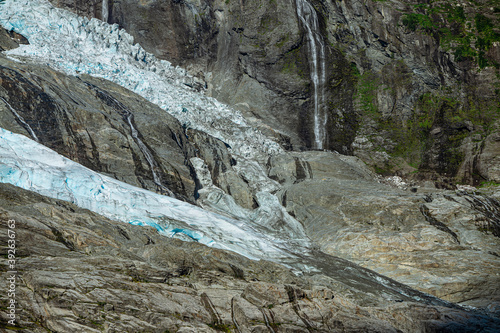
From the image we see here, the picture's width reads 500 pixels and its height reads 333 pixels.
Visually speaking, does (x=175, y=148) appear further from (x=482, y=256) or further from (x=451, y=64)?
(x=451, y=64)

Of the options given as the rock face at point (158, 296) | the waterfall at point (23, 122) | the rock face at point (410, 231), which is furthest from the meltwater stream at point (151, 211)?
the rock face at point (158, 296)

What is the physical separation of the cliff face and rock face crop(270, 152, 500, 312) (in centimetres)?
1121

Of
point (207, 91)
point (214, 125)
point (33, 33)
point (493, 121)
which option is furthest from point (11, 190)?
point (493, 121)

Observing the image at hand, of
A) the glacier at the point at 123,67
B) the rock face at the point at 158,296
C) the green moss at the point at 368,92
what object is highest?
the green moss at the point at 368,92

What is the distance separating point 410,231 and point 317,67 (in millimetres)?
22826

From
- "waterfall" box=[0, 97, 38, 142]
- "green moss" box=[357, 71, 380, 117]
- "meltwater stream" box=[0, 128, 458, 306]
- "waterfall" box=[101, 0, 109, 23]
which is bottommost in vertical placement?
"meltwater stream" box=[0, 128, 458, 306]

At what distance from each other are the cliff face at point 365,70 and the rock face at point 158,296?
28.1m

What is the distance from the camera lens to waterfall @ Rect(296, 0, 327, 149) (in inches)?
1743

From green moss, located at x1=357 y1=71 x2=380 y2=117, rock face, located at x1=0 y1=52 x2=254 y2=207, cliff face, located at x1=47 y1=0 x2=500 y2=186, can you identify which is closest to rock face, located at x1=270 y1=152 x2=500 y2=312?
rock face, located at x1=0 y1=52 x2=254 y2=207

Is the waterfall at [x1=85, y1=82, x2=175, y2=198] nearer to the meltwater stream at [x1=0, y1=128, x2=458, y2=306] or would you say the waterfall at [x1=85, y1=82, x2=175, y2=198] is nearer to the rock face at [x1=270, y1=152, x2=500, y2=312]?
the meltwater stream at [x1=0, y1=128, x2=458, y2=306]

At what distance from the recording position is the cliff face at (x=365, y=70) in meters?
42.0

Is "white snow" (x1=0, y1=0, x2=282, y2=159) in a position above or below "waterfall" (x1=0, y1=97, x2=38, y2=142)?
above

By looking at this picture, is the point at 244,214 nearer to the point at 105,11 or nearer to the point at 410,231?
the point at 410,231

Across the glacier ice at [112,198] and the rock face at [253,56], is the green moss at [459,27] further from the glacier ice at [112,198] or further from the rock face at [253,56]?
the glacier ice at [112,198]
